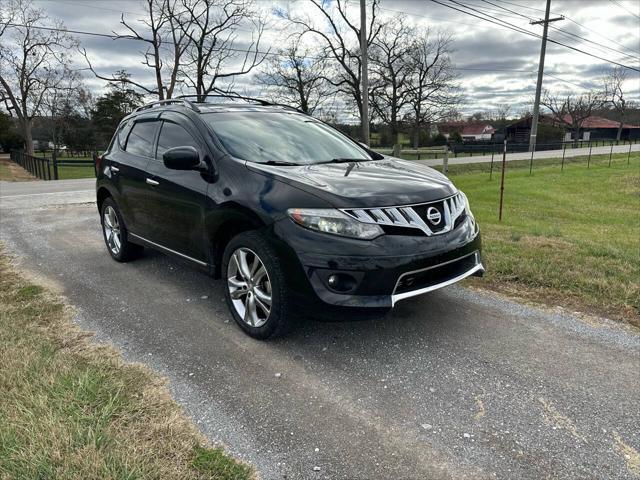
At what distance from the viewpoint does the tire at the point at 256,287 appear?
3180 mm

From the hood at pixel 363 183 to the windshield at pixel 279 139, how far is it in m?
0.25

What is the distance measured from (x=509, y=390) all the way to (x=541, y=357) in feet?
1.82

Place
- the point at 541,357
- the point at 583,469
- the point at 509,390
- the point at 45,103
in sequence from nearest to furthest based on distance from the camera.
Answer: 1. the point at 583,469
2. the point at 509,390
3. the point at 541,357
4. the point at 45,103

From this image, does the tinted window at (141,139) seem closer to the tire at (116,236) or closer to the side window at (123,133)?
the side window at (123,133)

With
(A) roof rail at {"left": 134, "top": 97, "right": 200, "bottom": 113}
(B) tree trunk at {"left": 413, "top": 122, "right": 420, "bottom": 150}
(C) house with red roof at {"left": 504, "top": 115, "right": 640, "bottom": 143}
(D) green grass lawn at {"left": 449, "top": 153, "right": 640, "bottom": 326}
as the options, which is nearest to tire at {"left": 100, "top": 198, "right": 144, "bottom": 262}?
(A) roof rail at {"left": 134, "top": 97, "right": 200, "bottom": 113}

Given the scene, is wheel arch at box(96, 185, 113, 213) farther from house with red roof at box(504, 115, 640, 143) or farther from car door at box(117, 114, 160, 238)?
house with red roof at box(504, 115, 640, 143)

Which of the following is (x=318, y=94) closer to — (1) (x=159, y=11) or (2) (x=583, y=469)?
(1) (x=159, y=11)

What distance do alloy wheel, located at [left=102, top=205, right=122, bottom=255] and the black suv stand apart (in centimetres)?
83

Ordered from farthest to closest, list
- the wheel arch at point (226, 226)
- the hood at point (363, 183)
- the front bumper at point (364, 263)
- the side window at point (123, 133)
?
the side window at point (123, 133) < the wheel arch at point (226, 226) < the hood at point (363, 183) < the front bumper at point (364, 263)

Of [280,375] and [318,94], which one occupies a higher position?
[318,94]

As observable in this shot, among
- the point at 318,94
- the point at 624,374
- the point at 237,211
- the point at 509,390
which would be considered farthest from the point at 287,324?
the point at 318,94

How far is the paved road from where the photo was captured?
7.47 ft

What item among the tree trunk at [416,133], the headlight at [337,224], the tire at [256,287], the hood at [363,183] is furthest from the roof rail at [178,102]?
the tree trunk at [416,133]

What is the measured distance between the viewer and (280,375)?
119 inches
